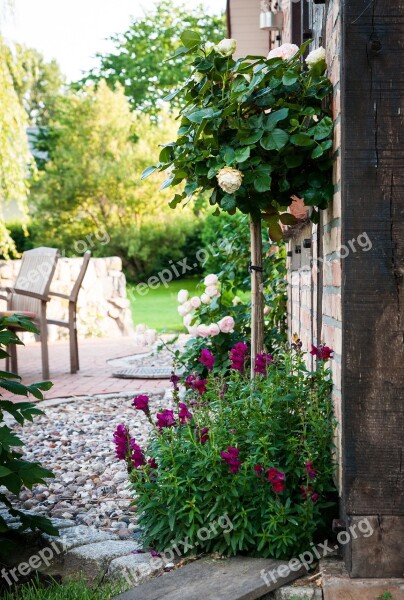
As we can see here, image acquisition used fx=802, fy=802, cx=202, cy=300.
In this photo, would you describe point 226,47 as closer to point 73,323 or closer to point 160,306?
point 73,323

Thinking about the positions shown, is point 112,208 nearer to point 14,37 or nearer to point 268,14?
point 14,37

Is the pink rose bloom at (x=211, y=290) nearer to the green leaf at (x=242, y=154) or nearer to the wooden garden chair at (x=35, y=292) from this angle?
the wooden garden chair at (x=35, y=292)

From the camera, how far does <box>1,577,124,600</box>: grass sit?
253 centimetres

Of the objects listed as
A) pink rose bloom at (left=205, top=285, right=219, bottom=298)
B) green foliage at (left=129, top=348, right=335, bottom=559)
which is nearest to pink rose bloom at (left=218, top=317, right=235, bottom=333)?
pink rose bloom at (left=205, top=285, right=219, bottom=298)

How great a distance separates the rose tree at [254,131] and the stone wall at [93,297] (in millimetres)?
7889

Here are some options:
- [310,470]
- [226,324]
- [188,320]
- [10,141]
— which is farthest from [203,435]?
[10,141]

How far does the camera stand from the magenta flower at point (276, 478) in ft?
7.80

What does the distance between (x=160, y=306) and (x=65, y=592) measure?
13926mm

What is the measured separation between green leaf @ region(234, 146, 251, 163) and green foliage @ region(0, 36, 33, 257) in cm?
867

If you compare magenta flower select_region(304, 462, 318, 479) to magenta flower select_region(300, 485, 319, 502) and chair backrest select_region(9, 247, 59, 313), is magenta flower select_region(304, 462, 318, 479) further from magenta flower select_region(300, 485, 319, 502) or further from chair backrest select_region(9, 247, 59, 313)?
chair backrest select_region(9, 247, 59, 313)

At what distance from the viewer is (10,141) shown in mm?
11195

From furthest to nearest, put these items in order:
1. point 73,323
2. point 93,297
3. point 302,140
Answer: point 93,297, point 73,323, point 302,140

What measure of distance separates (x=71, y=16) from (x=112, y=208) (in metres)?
10.0

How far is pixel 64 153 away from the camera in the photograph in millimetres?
20172
